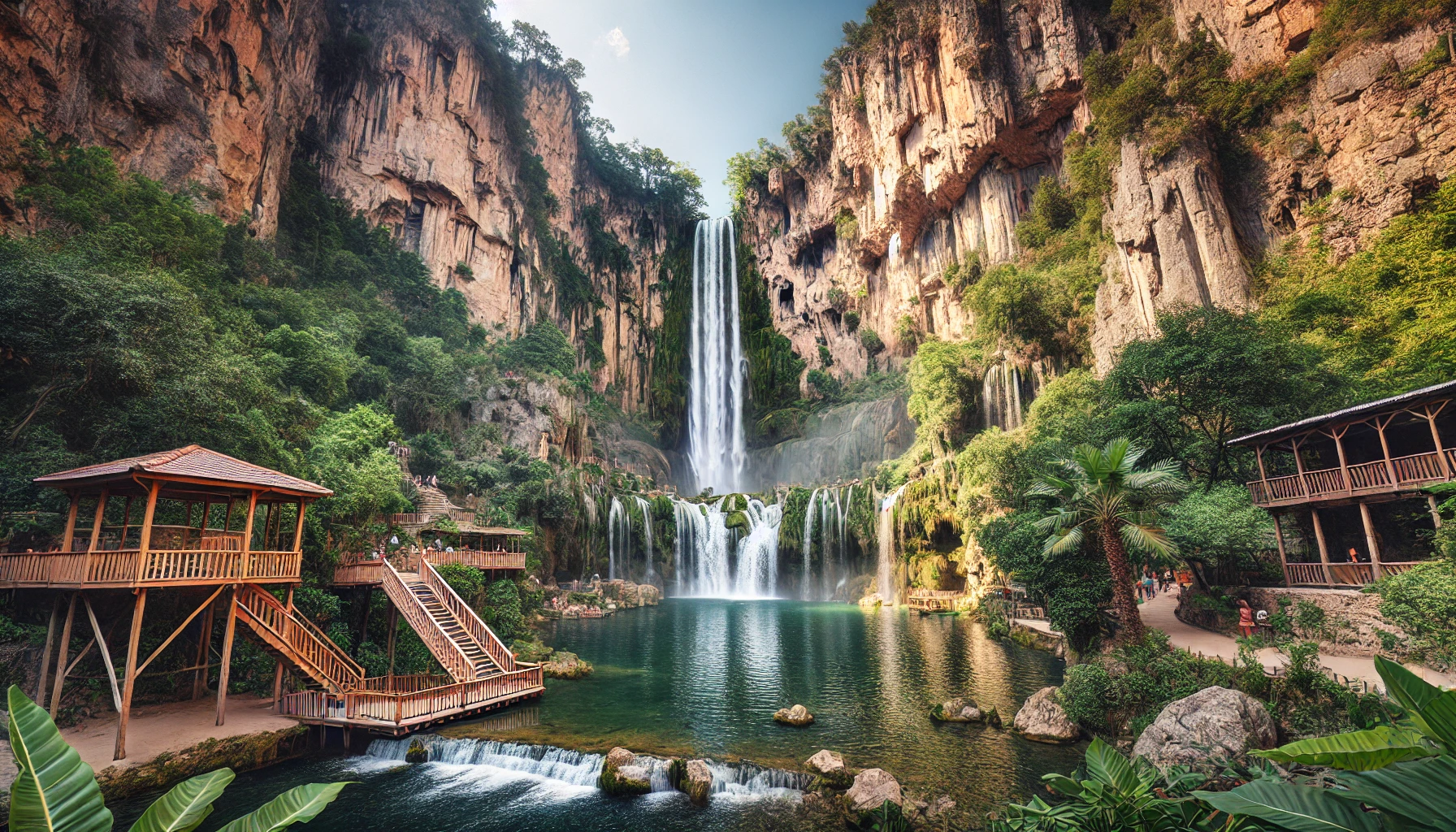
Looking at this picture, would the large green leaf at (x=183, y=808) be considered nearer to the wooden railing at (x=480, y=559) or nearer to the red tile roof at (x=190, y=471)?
the red tile roof at (x=190, y=471)

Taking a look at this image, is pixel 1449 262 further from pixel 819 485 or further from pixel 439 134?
pixel 439 134

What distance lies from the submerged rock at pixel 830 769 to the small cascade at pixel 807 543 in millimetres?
28038

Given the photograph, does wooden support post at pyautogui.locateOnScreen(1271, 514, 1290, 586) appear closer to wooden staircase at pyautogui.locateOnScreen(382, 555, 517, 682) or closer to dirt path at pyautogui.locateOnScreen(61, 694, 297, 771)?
wooden staircase at pyautogui.locateOnScreen(382, 555, 517, 682)

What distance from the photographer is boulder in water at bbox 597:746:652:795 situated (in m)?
9.44

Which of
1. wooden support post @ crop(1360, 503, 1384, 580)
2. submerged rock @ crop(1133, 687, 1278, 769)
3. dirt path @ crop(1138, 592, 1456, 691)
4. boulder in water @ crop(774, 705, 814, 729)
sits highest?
wooden support post @ crop(1360, 503, 1384, 580)

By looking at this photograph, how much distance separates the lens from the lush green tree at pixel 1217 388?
16.9m

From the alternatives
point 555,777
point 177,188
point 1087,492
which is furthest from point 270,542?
point 177,188

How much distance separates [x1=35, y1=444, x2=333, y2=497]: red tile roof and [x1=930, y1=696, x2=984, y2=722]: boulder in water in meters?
13.1

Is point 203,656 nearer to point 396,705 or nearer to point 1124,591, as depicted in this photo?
point 396,705

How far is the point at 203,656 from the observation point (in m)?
12.8

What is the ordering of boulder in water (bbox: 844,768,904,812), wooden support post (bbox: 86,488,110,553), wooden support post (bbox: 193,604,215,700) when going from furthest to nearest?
wooden support post (bbox: 193,604,215,700), wooden support post (bbox: 86,488,110,553), boulder in water (bbox: 844,768,904,812)

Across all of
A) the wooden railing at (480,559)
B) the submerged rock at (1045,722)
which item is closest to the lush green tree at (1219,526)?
the submerged rock at (1045,722)

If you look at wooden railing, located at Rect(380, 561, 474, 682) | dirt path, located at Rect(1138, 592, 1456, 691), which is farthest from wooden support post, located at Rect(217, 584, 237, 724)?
dirt path, located at Rect(1138, 592, 1456, 691)

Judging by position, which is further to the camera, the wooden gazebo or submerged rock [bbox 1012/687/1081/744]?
submerged rock [bbox 1012/687/1081/744]
